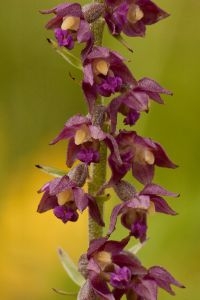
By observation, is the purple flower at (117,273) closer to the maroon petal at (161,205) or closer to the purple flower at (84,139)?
the maroon petal at (161,205)

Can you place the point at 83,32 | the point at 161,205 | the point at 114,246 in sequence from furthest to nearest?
1. the point at 161,205
2. the point at 114,246
3. the point at 83,32

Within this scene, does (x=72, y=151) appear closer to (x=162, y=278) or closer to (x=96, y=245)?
(x=96, y=245)

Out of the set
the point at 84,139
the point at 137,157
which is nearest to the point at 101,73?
the point at 84,139

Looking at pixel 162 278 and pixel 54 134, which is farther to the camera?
pixel 54 134

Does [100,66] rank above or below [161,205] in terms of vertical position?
above

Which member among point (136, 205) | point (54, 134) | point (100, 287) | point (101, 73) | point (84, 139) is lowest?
point (54, 134)

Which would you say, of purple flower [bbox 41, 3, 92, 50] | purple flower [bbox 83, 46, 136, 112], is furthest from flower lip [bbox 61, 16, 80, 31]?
purple flower [bbox 83, 46, 136, 112]

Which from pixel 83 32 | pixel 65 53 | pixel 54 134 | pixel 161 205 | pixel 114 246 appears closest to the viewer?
pixel 83 32

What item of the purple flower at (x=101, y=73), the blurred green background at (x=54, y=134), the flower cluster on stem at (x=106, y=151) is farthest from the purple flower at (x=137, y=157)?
the blurred green background at (x=54, y=134)

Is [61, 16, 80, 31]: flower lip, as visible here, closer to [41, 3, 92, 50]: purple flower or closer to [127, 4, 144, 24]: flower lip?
[41, 3, 92, 50]: purple flower
